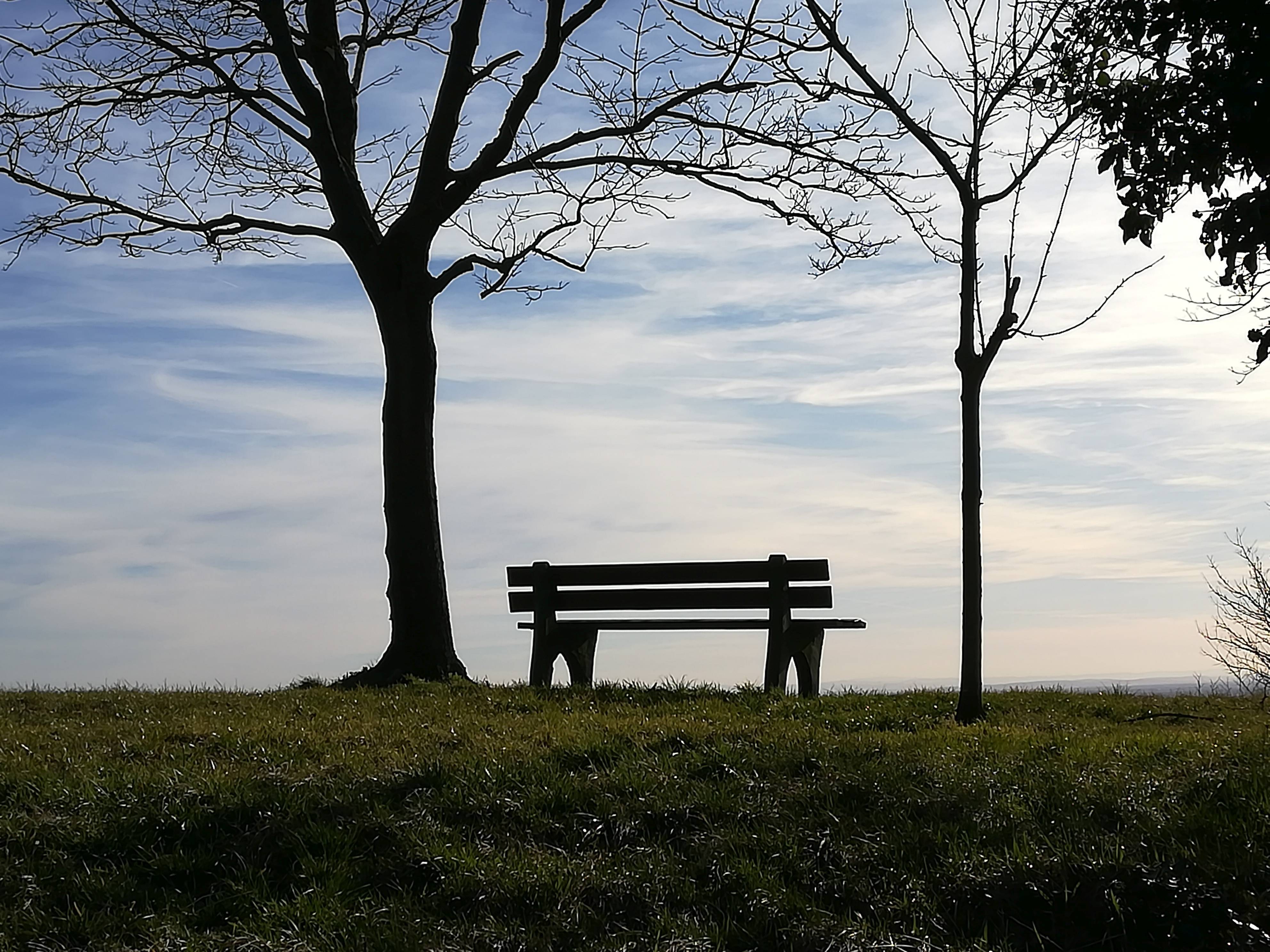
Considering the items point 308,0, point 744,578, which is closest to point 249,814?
point 744,578

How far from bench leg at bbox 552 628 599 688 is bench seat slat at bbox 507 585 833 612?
0.37 meters

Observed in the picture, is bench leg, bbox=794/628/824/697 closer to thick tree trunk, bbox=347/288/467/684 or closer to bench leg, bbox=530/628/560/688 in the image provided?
bench leg, bbox=530/628/560/688

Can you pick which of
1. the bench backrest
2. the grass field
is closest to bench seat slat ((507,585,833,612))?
the bench backrest

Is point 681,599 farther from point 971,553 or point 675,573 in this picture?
point 971,553

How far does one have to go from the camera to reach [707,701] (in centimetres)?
1112

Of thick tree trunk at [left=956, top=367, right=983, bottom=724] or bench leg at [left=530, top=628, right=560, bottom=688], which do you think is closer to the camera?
thick tree trunk at [left=956, top=367, right=983, bottom=724]

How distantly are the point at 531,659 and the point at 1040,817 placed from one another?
7607mm

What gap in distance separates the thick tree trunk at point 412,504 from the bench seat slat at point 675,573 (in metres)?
1.29

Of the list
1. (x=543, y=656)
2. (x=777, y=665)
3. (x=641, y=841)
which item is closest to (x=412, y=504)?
(x=543, y=656)

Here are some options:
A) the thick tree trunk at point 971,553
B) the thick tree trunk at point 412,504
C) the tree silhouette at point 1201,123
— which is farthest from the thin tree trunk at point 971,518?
the thick tree trunk at point 412,504

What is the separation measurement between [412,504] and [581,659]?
2.84 metres

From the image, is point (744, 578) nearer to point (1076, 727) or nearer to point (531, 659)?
point (531, 659)

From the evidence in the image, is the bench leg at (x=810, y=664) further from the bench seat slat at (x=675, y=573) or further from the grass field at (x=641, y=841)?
the grass field at (x=641, y=841)

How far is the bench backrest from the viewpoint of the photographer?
12.4m
